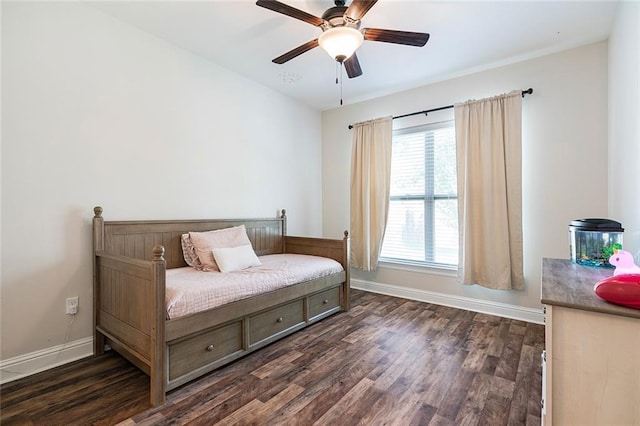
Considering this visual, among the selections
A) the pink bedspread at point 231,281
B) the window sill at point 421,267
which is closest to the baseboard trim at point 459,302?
the window sill at point 421,267

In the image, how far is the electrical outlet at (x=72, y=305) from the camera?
216cm

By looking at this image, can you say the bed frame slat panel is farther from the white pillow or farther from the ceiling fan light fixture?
the ceiling fan light fixture

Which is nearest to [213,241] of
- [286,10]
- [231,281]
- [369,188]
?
[231,281]

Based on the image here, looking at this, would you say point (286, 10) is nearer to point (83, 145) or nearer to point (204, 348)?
point (83, 145)

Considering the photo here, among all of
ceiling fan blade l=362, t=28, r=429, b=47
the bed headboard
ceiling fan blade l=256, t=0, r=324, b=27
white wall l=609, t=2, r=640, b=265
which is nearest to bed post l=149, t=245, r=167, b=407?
the bed headboard

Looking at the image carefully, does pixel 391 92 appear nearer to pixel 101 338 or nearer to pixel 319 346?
pixel 319 346

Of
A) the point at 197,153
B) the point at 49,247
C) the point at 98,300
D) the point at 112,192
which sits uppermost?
the point at 197,153

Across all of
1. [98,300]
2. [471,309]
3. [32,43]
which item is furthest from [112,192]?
[471,309]

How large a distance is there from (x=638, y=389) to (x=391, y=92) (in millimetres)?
3632

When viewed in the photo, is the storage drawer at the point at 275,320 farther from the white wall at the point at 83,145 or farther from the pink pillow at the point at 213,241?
the white wall at the point at 83,145

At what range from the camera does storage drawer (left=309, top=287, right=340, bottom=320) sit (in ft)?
9.42

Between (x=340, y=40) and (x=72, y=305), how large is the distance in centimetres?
270

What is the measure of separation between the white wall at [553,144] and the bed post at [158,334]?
9.80ft

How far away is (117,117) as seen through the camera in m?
2.40
